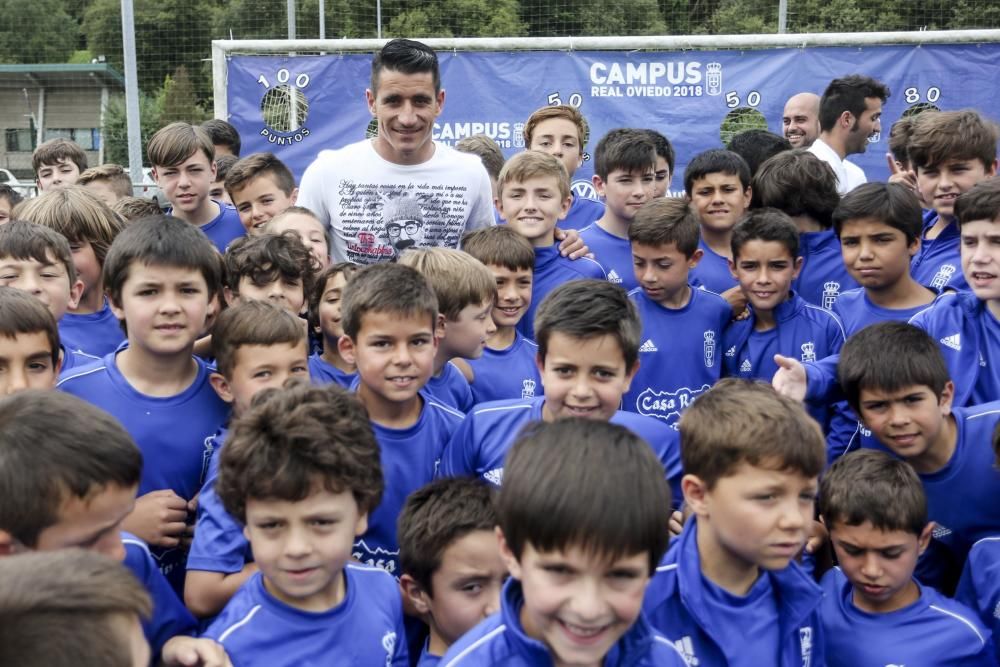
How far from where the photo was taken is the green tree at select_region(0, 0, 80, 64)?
42.5m

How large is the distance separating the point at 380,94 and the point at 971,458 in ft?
8.52

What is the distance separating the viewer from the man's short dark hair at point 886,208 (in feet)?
12.6

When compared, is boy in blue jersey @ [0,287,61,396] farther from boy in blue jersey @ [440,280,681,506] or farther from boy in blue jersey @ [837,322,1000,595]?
boy in blue jersey @ [837,322,1000,595]

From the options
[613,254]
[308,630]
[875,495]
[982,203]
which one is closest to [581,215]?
[613,254]

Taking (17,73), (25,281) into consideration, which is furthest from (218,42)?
(17,73)

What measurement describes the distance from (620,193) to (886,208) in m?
1.36

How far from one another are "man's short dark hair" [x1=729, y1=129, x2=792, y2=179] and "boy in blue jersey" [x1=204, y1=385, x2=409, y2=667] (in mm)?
3911

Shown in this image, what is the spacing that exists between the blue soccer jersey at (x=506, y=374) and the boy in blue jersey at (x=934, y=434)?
1.23 meters

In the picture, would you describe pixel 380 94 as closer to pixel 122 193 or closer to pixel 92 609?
pixel 122 193

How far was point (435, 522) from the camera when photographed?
249 centimetres

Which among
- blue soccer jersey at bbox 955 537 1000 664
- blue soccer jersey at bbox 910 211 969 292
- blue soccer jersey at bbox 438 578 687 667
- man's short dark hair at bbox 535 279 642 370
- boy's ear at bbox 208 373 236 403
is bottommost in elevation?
blue soccer jersey at bbox 955 537 1000 664

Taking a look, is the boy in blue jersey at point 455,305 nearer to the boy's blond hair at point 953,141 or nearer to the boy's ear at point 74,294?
the boy's ear at point 74,294

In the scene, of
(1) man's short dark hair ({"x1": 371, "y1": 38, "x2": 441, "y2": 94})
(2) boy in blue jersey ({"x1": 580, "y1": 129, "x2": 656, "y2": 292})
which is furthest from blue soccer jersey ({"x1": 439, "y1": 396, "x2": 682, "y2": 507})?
(2) boy in blue jersey ({"x1": 580, "y1": 129, "x2": 656, "y2": 292})

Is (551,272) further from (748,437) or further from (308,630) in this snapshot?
(308,630)
